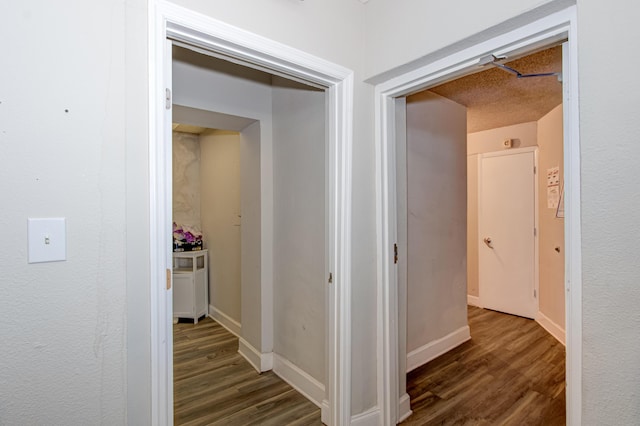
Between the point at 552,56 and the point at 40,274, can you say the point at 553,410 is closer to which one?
the point at 552,56

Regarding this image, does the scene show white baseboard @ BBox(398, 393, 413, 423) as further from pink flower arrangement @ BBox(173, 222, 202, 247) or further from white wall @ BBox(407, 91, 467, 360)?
pink flower arrangement @ BBox(173, 222, 202, 247)

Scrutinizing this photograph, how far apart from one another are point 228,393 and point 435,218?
2.21 metres

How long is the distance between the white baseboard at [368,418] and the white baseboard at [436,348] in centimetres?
89

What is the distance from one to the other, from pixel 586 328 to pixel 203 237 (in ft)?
13.2

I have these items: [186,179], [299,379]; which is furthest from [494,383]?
[186,179]

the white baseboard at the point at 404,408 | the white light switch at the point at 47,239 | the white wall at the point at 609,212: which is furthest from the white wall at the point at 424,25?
the white baseboard at the point at 404,408

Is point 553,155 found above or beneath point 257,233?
above

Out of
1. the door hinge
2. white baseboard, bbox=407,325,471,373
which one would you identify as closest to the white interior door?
white baseboard, bbox=407,325,471,373

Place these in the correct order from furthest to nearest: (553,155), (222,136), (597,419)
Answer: (222,136) → (553,155) → (597,419)

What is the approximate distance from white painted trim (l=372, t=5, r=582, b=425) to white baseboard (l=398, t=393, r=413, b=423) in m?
0.11

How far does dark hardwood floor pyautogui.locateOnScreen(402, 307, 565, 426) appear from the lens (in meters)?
2.05

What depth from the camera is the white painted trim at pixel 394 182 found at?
1.08 metres

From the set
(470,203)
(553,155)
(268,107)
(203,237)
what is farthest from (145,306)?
(470,203)

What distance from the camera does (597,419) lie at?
101 centimetres
